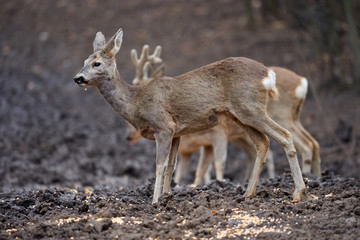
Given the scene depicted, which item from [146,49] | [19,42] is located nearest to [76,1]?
[19,42]

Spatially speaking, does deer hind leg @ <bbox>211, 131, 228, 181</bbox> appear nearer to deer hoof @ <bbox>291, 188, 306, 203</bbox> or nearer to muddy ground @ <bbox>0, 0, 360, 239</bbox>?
muddy ground @ <bbox>0, 0, 360, 239</bbox>

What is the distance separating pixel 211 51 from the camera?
68.9 feet

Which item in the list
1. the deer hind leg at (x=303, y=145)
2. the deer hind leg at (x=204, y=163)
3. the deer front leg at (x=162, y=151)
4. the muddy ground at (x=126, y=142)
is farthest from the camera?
the deer hind leg at (x=204, y=163)

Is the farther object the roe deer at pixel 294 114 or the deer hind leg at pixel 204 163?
the deer hind leg at pixel 204 163

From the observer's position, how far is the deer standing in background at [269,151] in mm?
10656

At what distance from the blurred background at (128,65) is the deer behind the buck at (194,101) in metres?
4.16

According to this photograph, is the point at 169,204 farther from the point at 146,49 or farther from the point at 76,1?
the point at 76,1

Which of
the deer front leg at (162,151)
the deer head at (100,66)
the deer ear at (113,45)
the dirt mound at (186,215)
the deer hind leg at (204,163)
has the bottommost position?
the dirt mound at (186,215)

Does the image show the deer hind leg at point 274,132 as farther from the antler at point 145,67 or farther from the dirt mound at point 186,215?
the antler at point 145,67

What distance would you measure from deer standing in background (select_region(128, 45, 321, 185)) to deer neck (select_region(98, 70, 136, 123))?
110 inches

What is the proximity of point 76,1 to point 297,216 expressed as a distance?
2203 cm

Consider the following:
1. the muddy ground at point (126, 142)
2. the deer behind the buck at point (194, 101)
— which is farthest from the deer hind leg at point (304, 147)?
the deer behind the buck at point (194, 101)

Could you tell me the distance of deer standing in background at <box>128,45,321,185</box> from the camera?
10.7 metres

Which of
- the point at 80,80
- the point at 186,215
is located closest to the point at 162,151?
the point at 186,215
